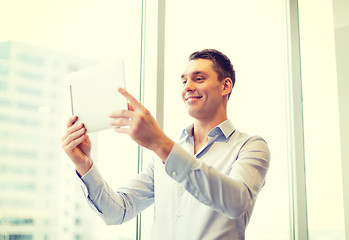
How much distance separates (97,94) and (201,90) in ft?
1.76

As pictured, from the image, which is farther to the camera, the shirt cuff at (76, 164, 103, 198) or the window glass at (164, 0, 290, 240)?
the window glass at (164, 0, 290, 240)

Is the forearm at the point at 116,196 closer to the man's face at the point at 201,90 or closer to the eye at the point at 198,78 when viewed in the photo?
the man's face at the point at 201,90

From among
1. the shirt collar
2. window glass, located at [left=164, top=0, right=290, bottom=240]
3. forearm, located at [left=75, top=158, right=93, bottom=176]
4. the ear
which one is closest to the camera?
forearm, located at [left=75, top=158, right=93, bottom=176]

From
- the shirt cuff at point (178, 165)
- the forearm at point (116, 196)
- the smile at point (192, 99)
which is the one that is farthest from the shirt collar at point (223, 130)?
the shirt cuff at point (178, 165)

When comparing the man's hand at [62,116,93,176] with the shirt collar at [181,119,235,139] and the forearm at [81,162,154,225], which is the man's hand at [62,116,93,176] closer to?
the forearm at [81,162,154,225]

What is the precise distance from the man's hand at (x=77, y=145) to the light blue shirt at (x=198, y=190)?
0.12 ft

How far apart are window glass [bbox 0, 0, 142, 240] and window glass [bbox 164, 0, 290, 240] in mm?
484

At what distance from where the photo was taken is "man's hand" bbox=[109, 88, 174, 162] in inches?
47.1

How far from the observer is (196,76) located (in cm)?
177

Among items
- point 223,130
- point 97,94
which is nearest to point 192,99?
point 223,130

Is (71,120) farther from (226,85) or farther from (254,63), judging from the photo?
(254,63)

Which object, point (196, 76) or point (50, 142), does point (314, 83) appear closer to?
point (196, 76)

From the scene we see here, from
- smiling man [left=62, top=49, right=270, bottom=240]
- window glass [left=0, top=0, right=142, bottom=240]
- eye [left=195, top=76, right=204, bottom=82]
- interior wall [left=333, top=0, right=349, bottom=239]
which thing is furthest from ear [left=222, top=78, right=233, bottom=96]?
interior wall [left=333, top=0, right=349, bottom=239]

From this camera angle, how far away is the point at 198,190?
1.24 metres
